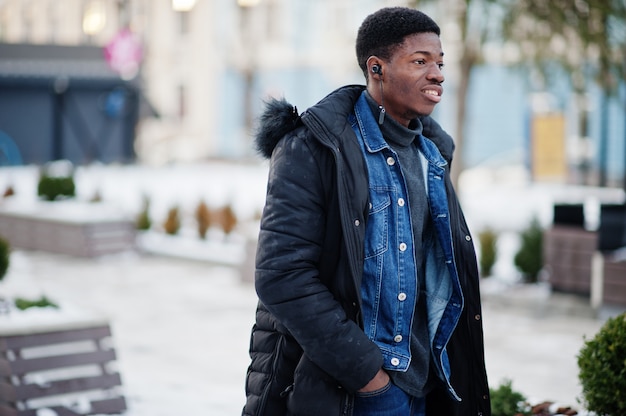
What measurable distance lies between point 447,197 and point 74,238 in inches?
435

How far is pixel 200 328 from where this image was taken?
30.1 ft

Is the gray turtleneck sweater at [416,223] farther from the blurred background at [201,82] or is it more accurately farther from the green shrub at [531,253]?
the blurred background at [201,82]

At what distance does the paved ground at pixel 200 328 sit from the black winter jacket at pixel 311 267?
2.77 metres

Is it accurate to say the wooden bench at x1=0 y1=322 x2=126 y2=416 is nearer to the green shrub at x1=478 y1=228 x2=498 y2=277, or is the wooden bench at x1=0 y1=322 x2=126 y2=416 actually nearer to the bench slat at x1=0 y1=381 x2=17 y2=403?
the bench slat at x1=0 y1=381 x2=17 y2=403

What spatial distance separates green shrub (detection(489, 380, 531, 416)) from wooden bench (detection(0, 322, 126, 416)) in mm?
2381

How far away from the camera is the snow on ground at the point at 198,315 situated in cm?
700

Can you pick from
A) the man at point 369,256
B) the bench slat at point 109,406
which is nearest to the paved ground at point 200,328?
the bench slat at point 109,406

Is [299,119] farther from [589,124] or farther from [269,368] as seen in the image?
[589,124]

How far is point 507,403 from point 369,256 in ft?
5.72

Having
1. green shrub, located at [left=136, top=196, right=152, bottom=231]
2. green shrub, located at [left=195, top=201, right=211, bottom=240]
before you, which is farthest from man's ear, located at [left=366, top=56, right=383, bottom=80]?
green shrub, located at [left=136, top=196, right=152, bottom=231]

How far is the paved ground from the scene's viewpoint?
22.8 ft

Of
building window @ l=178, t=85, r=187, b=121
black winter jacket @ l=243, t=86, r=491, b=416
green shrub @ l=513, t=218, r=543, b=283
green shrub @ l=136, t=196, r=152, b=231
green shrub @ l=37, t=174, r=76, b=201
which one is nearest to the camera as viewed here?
black winter jacket @ l=243, t=86, r=491, b=416

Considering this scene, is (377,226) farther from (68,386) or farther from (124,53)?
(124,53)

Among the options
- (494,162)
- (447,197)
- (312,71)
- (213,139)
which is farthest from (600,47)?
(213,139)
